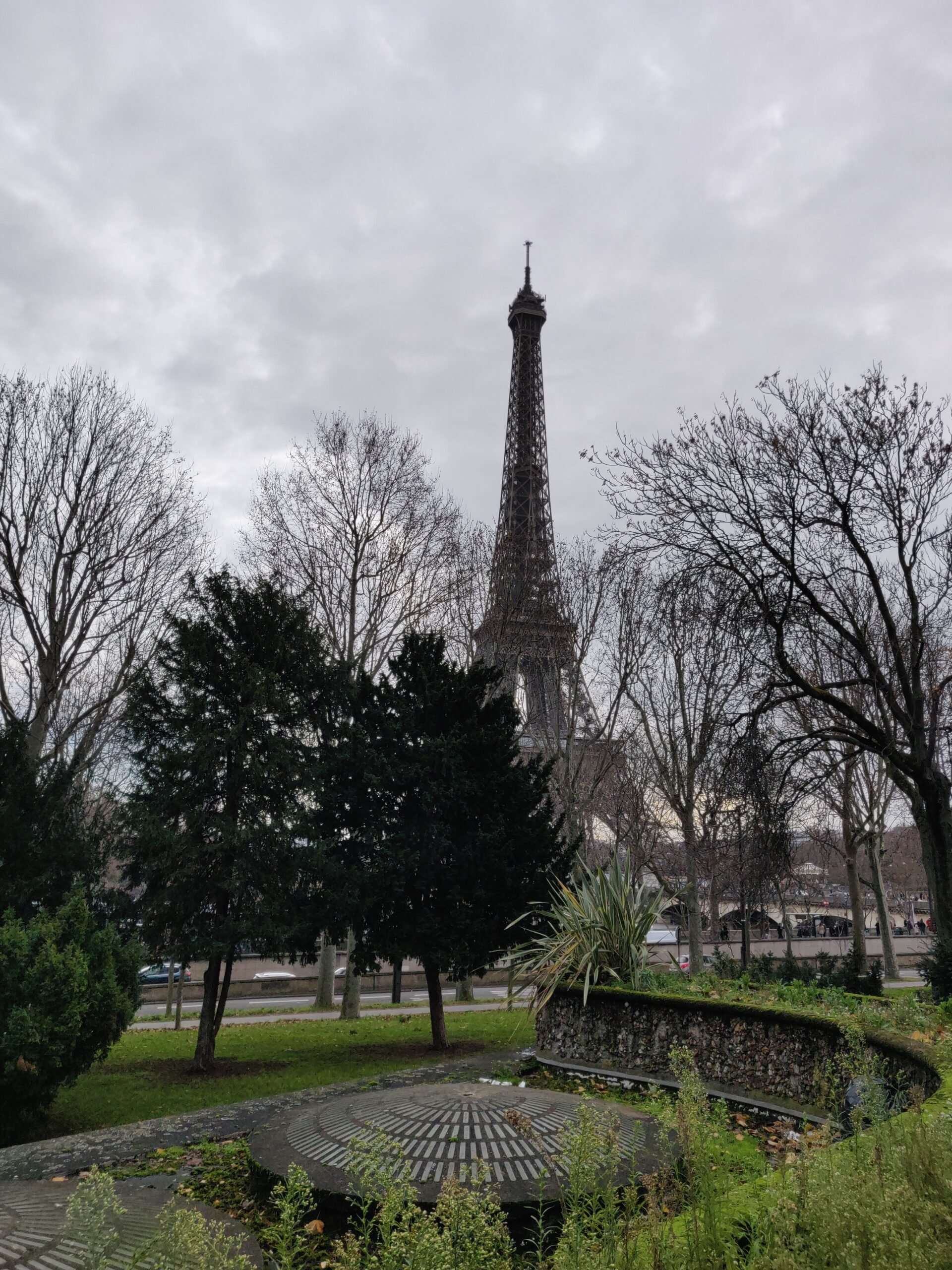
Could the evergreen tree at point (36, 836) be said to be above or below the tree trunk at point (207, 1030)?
above

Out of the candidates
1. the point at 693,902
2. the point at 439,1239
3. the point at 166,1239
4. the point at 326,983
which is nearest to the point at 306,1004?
the point at 326,983

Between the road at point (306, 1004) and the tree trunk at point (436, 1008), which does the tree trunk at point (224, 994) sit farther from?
the road at point (306, 1004)

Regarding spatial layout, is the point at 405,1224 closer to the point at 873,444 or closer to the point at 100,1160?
the point at 100,1160

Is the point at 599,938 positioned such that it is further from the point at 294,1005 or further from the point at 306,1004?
the point at 306,1004

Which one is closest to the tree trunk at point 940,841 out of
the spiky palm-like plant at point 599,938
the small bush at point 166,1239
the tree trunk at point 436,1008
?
the spiky palm-like plant at point 599,938

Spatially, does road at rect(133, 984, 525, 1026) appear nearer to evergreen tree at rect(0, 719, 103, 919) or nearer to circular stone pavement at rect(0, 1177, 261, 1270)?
evergreen tree at rect(0, 719, 103, 919)

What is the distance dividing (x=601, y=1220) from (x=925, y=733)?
11357 millimetres

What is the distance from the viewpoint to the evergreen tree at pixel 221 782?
42.2 feet

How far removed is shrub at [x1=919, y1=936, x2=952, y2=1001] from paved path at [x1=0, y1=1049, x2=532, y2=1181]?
549cm

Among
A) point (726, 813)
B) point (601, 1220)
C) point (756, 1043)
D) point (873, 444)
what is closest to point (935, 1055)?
point (756, 1043)

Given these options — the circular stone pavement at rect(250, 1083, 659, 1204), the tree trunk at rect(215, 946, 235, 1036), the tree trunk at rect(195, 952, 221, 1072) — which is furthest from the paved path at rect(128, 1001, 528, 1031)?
the circular stone pavement at rect(250, 1083, 659, 1204)

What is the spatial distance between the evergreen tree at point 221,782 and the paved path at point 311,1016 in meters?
7.86

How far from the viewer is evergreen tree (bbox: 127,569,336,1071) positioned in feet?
42.2

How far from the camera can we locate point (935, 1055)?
5840 millimetres
